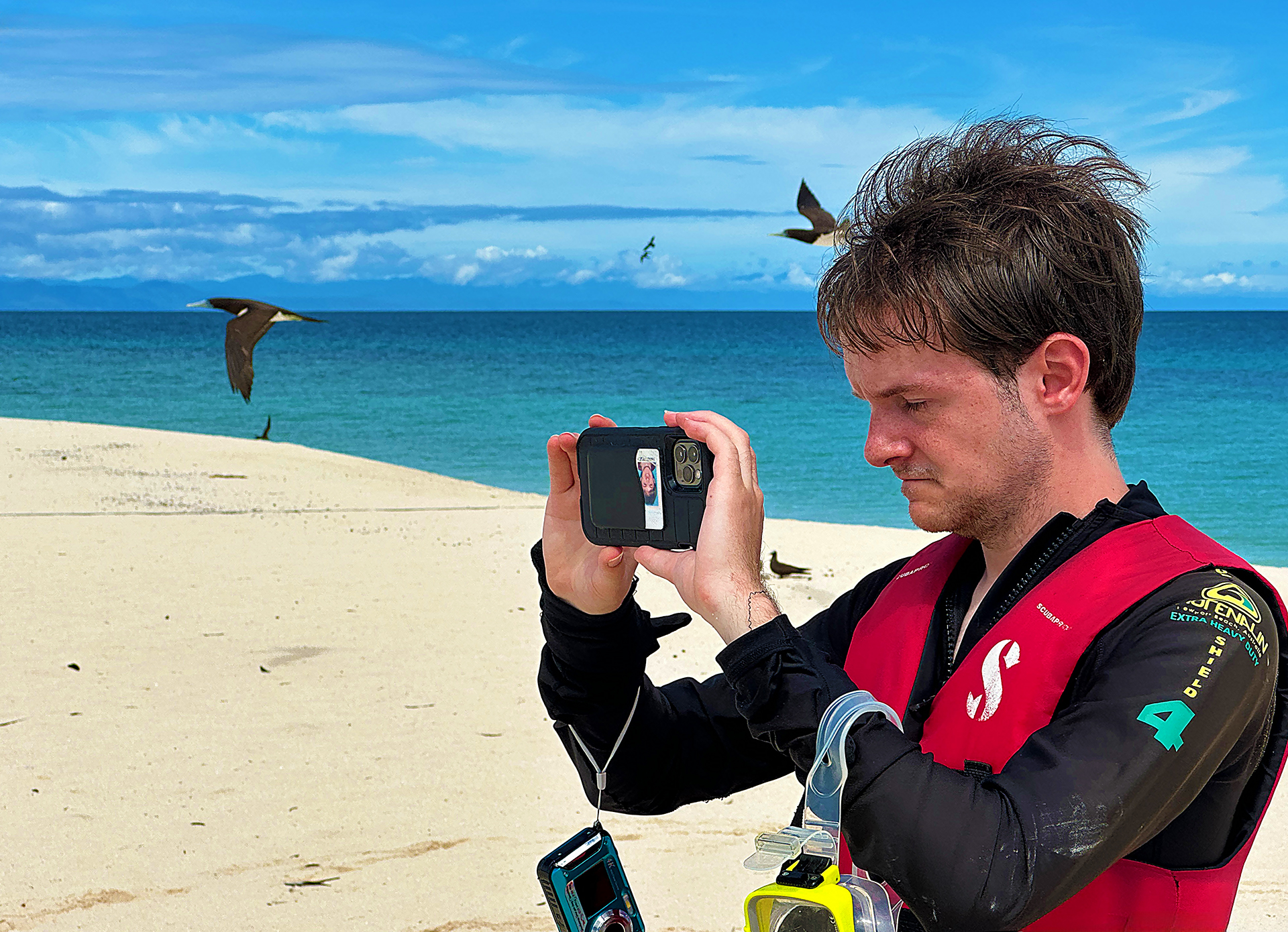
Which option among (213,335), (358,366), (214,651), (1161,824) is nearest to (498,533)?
(214,651)

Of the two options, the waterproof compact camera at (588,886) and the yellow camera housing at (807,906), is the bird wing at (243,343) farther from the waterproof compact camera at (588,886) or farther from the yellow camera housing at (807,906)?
the yellow camera housing at (807,906)

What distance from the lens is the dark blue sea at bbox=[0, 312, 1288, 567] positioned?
20344 mm

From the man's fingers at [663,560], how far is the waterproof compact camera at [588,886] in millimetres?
415

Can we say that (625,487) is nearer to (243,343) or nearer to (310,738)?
(310,738)

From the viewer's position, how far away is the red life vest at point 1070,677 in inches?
61.1

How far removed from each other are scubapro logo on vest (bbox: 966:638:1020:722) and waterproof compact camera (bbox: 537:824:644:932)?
557mm

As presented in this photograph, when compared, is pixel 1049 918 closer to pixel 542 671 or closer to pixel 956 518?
pixel 956 518

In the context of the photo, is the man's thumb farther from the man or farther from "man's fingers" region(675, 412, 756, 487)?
"man's fingers" region(675, 412, 756, 487)

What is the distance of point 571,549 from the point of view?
1932mm

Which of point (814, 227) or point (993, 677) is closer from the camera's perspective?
point (993, 677)

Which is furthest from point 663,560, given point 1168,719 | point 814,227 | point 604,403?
point 604,403

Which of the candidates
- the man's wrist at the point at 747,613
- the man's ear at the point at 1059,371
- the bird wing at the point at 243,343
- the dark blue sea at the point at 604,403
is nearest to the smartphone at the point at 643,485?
the man's wrist at the point at 747,613

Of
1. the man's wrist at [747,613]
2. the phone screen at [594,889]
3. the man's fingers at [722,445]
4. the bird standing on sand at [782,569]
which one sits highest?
the man's fingers at [722,445]

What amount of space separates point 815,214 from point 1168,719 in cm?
844
